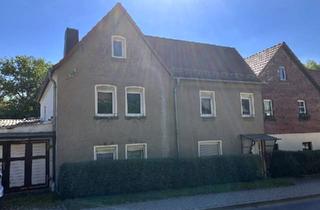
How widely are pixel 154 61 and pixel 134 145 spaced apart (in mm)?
4748

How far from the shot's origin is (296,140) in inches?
917

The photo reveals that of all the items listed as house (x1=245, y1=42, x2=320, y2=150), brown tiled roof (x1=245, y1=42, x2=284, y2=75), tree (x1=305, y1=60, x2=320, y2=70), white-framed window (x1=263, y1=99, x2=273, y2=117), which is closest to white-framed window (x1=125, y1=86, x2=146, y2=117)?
house (x1=245, y1=42, x2=320, y2=150)

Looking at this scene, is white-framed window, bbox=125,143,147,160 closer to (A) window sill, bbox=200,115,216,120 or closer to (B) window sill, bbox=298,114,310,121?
(A) window sill, bbox=200,115,216,120

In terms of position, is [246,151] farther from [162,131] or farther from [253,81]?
[162,131]

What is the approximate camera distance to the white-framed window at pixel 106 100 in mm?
15336

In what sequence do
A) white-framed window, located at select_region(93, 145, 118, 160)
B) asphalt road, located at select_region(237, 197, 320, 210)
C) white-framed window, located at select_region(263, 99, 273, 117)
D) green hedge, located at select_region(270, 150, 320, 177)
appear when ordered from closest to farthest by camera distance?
asphalt road, located at select_region(237, 197, 320, 210) < white-framed window, located at select_region(93, 145, 118, 160) < green hedge, located at select_region(270, 150, 320, 177) < white-framed window, located at select_region(263, 99, 273, 117)

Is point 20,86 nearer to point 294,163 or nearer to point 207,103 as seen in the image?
point 207,103

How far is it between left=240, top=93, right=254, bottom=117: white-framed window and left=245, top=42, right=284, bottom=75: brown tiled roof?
12.9 ft

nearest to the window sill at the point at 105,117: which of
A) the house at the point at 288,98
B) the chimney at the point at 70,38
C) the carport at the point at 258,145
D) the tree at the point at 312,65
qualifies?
the chimney at the point at 70,38

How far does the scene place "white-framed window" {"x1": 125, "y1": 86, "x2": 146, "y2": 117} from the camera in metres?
16.1

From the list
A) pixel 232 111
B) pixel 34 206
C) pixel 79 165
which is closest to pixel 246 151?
pixel 232 111

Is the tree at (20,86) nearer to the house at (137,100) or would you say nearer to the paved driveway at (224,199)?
the house at (137,100)

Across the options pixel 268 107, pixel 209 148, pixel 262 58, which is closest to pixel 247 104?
pixel 268 107

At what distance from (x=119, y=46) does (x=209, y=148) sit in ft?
25.2
